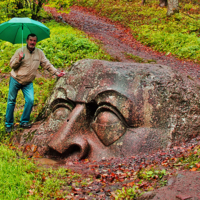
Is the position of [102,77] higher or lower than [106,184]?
higher

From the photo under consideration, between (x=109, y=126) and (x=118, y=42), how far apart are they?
32.1ft

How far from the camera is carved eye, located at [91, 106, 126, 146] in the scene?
451 centimetres

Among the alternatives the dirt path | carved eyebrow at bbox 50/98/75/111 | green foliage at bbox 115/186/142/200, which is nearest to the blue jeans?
carved eyebrow at bbox 50/98/75/111

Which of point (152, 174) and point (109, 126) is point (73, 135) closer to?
point (109, 126)

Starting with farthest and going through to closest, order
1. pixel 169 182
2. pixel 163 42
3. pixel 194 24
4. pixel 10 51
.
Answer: pixel 194 24 < pixel 163 42 < pixel 10 51 < pixel 169 182

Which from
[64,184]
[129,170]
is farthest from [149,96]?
[64,184]

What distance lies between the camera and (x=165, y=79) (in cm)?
482

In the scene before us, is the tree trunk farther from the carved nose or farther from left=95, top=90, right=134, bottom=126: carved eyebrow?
the carved nose

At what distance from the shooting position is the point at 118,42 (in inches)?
532

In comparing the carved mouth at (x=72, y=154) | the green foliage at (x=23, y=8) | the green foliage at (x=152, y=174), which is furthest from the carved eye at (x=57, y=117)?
the green foliage at (x=23, y=8)

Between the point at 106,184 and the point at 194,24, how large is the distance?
13109 millimetres

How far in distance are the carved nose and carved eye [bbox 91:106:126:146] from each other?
0.34 metres

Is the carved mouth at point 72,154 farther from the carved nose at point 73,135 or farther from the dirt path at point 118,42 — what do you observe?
the dirt path at point 118,42

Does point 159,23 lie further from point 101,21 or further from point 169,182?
point 169,182
